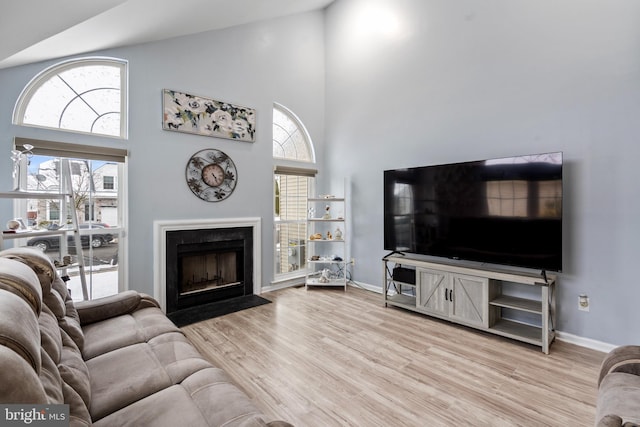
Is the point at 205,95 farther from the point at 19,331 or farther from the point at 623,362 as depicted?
the point at 623,362

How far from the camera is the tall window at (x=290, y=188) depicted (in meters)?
4.66

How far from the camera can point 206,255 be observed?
13.2 ft

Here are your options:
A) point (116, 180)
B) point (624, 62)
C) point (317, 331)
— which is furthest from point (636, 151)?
point (116, 180)

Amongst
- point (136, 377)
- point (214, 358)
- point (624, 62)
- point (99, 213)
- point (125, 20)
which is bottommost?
point (214, 358)

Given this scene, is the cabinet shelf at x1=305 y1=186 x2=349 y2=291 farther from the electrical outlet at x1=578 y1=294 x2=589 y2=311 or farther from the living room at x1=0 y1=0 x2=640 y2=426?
the electrical outlet at x1=578 y1=294 x2=589 y2=311

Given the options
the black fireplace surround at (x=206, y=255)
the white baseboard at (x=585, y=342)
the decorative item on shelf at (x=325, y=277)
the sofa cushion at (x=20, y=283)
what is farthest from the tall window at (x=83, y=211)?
the white baseboard at (x=585, y=342)

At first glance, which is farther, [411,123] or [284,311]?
[411,123]

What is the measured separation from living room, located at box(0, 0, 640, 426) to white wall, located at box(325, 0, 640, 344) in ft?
0.04

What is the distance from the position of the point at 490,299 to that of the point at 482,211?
2.87 ft

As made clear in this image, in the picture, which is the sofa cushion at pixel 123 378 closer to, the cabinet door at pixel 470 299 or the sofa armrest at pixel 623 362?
the sofa armrest at pixel 623 362

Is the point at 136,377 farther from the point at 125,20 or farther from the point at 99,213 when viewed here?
the point at 125,20

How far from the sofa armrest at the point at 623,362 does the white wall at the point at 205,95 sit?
366 cm

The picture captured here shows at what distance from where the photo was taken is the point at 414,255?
3857 mm

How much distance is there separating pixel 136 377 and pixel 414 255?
3.22 m
